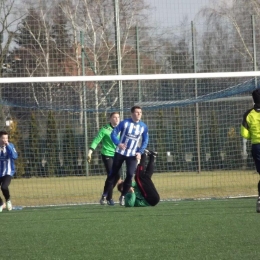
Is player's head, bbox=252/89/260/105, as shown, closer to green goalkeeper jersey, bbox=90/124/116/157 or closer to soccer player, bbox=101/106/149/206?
soccer player, bbox=101/106/149/206

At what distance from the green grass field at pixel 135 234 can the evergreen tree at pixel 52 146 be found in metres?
5.37

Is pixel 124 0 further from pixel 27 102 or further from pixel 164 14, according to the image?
pixel 27 102

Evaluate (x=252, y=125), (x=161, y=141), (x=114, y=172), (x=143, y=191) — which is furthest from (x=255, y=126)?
(x=161, y=141)

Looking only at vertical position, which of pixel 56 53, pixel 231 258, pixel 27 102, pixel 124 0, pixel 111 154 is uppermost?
pixel 124 0

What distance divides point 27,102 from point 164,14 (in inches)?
149

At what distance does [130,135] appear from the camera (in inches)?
563

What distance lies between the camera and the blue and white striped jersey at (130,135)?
14.2 metres

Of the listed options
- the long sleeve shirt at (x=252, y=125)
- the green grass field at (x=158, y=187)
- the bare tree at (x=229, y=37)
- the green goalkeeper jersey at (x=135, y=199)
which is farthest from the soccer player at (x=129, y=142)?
the bare tree at (x=229, y=37)

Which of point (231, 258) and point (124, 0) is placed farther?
point (124, 0)

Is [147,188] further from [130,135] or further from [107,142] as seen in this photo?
[107,142]

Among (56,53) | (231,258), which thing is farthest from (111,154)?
(231,258)

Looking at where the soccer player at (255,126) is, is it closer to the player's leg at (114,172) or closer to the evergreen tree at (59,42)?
the player's leg at (114,172)

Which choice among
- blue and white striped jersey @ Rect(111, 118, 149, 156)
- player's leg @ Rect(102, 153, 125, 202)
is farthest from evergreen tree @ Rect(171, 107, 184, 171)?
blue and white striped jersey @ Rect(111, 118, 149, 156)

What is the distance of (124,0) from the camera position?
18703 mm
